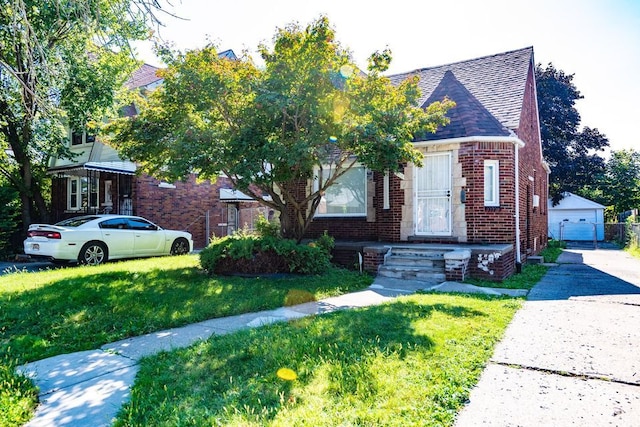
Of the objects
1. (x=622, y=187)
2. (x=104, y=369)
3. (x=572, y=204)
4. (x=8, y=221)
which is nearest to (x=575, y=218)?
(x=572, y=204)

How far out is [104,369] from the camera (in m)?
4.08

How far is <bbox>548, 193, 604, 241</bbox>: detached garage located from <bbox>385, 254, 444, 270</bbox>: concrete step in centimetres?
2293

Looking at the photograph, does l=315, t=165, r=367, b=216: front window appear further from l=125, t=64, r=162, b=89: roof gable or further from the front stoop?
l=125, t=64, r=162, b=89: roof gable

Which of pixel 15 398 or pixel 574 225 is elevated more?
pixel 574 225

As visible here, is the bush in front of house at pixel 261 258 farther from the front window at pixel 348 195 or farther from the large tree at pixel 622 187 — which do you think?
the large tree at pixel 622 187

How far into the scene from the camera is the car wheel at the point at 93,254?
37.1 ft

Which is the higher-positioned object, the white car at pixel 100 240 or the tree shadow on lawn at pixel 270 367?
the white car at pixel 100 240

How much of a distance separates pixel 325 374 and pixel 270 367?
1.79 ft

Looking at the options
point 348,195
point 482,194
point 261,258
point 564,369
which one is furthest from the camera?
point 348,195

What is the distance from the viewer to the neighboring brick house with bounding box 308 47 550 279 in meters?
10.2

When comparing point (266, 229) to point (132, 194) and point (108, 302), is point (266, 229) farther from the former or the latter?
point (132, 194)

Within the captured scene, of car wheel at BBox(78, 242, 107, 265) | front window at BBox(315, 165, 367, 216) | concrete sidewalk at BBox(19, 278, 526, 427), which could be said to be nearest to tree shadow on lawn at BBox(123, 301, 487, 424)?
concrete sidewalk at BBox(19, 278, 526, 427)

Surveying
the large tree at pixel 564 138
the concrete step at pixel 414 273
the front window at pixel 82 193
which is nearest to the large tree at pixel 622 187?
the large tree at pixel 564 138

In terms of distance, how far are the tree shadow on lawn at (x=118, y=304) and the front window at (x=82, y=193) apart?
9911 millimetres
